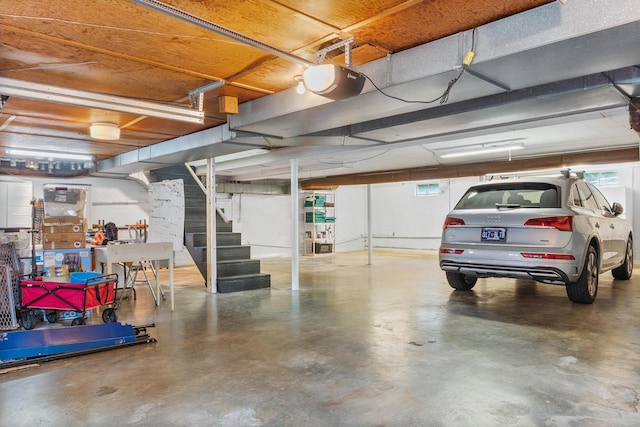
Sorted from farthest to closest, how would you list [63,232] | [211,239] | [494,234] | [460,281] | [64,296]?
[211,239] < [460,281] < [63,232] < [494,234] < [64,296]

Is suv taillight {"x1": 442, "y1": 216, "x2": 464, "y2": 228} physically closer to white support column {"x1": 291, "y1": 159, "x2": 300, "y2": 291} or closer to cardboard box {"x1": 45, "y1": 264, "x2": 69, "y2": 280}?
white support column {"x1": 291, "y1": 159, "x2": 300, "y2": 291}

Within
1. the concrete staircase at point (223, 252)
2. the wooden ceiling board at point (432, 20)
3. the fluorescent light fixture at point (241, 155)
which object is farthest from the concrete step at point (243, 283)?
the wooden ceiling board at point (432, 20)

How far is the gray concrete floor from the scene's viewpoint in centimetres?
223

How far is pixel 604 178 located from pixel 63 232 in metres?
11.0

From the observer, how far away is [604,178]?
9750mm

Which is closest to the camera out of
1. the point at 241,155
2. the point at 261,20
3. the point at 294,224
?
the point at 261,20

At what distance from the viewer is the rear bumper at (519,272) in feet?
13.2

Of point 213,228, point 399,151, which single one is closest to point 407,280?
point 399,151

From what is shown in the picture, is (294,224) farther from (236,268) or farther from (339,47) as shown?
(339,47)

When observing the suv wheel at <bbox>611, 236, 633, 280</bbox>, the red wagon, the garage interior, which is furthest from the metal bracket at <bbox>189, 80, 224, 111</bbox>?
the suv wheel at <bbox>611, 236, 633, 280</bbox>

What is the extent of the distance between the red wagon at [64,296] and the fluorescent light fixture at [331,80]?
3031 mm

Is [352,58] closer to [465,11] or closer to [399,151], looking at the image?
[465,11]

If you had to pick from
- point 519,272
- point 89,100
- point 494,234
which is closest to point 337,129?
point 494,234

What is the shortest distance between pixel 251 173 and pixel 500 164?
5.66 meters
